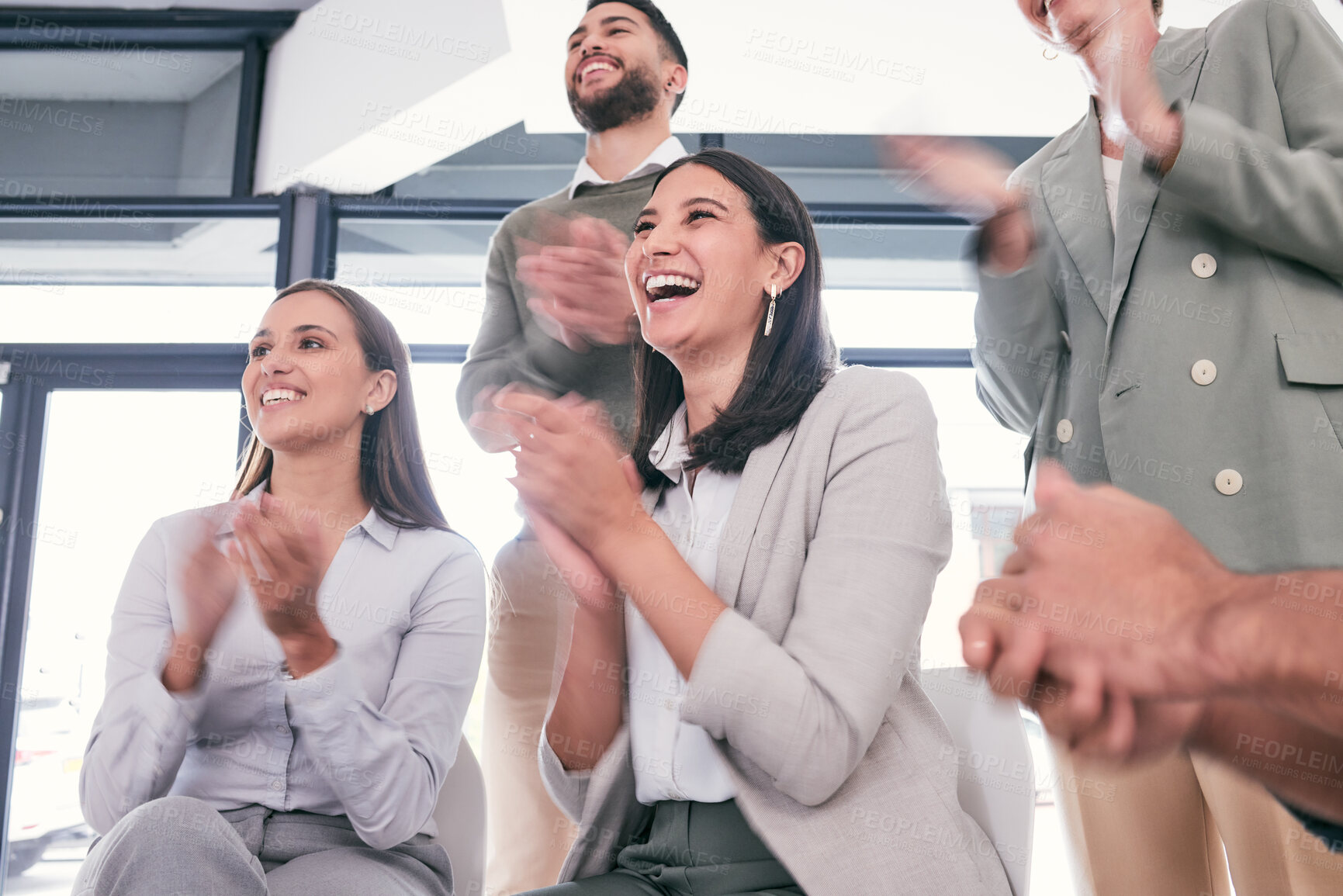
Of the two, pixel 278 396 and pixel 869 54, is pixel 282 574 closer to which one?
pixel 278 396

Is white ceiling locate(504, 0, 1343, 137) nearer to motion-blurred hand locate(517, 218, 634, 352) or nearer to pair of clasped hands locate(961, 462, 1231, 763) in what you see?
motion-blurred hand locate(517, 218, 634, 352)

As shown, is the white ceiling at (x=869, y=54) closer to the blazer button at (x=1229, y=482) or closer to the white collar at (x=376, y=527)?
the white collar at (x=376, y=527)

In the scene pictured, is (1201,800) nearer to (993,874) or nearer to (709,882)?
(993,874)

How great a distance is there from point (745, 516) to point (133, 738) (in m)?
0.93

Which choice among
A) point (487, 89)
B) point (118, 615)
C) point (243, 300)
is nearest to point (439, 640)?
point (118, 615)

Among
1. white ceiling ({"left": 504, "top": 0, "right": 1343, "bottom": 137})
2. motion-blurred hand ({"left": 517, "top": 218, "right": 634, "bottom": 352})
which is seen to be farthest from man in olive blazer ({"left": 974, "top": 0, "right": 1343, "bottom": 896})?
white ceiling ({"left": 504, "top": 0, "right": 1343, "bottom": 137})

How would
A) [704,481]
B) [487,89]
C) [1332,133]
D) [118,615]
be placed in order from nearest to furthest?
[1332,133] < [704,481] < [118,615] < [487,89]

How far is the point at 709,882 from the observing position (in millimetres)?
1017

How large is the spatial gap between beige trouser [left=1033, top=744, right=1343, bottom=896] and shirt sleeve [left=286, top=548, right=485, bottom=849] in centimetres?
86

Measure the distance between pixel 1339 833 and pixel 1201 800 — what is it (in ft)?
2.17

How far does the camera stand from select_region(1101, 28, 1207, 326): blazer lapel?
1.22 metres

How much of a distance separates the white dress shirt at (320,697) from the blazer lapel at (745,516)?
0.53 metres

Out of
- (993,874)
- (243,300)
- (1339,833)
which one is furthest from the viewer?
(243,300)

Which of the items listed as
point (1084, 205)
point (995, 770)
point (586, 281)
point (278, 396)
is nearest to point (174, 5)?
point (278, 396)
